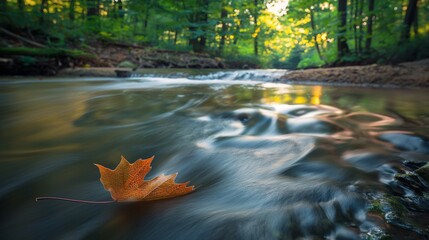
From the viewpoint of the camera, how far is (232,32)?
57.6 feet

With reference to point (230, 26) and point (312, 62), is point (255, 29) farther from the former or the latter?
point (312, 62)

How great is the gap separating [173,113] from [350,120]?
1.83 m

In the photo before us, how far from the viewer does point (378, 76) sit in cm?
579

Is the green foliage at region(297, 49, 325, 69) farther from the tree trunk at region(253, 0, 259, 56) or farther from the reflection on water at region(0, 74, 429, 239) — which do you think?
the reflection on water at region(0, 74, 429, 239)

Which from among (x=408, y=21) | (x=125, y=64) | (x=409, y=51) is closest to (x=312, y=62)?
(x=408, y=21)

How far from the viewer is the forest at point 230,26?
783 centimetres

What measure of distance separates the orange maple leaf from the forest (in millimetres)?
7512

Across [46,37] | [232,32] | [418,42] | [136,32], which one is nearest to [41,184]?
[418,42]

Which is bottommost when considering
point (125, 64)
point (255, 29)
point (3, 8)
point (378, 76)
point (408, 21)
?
point (378, 76)

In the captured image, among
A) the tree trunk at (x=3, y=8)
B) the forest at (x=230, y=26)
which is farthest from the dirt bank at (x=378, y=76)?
the tree trunk at (x=3, y=8)

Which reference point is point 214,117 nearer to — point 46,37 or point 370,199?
point 370,199

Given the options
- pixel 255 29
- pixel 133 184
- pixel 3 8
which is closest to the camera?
pixel 133 184

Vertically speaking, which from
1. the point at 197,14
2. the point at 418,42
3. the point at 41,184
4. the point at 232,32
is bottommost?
the point at 41,184

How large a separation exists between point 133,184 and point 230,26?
63.7ft
